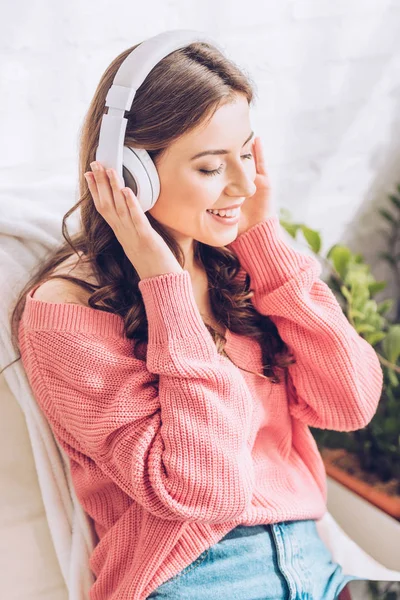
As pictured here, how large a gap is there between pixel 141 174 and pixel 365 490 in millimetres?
953

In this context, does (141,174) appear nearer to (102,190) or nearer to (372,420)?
(102,190)

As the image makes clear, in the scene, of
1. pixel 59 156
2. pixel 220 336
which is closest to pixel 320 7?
pixel 59 156

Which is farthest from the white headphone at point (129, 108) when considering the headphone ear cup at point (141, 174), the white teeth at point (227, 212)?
the white teeth at point (227, 212)

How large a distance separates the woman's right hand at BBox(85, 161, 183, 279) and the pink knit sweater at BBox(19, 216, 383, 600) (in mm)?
21

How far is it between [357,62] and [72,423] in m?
1.14

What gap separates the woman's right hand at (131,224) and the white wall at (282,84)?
295 millimetres

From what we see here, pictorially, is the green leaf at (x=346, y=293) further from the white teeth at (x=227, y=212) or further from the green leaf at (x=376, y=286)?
the white teeth at (x=227, y=212)

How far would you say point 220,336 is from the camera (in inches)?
43.8

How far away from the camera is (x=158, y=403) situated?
967 millimetres

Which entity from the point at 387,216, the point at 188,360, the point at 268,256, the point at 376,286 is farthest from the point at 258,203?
the point at 387,216

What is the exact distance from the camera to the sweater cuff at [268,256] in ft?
→ 3.66

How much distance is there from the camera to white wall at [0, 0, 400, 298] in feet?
4.12

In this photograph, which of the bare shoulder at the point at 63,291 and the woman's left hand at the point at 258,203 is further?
the woman's left hand at the point at 258,203

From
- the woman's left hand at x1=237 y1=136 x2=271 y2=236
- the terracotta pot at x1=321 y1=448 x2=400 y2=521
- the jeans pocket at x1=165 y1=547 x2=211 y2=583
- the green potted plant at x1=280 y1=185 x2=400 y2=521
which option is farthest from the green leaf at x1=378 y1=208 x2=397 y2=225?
the jeans pocket at x1=165 y1=547 x2=211 y2=583
